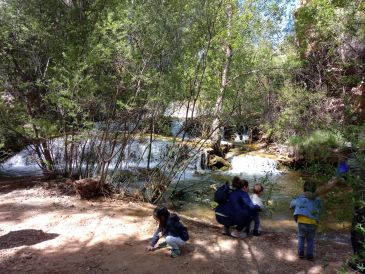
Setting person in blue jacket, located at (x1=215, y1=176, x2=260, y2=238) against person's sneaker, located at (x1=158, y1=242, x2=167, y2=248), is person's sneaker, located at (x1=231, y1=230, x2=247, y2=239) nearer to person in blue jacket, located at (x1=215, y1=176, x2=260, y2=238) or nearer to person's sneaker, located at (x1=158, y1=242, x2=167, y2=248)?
person in blue jacket, located at (x1=215, y1=176, x2=260, y2=238)

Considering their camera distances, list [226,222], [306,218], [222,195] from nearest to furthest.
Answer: [306,218]
[222,195]
[226,222]

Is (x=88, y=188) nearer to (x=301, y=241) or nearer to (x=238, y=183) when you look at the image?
(x=238, y=183)

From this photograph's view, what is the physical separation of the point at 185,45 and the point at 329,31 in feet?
22.0

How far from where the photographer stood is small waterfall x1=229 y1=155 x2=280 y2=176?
14539 millimetres

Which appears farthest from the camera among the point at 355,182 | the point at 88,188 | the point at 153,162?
the point at 153,162

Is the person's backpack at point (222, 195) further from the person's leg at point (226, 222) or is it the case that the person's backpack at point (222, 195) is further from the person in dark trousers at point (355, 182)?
the person in dark trousers at point (355, 182)

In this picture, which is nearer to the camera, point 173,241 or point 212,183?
point 173,241

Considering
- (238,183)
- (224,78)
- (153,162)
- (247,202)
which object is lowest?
(247,202)

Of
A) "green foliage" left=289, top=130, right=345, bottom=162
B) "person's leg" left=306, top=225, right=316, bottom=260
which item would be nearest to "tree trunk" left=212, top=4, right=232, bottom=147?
"person's leg" left=306, top=225, right=316, bottom=260

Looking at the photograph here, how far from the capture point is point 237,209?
616 centimetres

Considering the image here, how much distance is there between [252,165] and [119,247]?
10.6 meters

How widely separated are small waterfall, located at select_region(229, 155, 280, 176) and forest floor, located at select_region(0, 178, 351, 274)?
759 centimetres

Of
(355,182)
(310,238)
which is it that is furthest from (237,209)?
(355,182)

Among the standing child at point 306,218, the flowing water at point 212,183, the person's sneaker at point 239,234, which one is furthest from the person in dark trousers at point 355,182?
the flowing water at point 212,183
